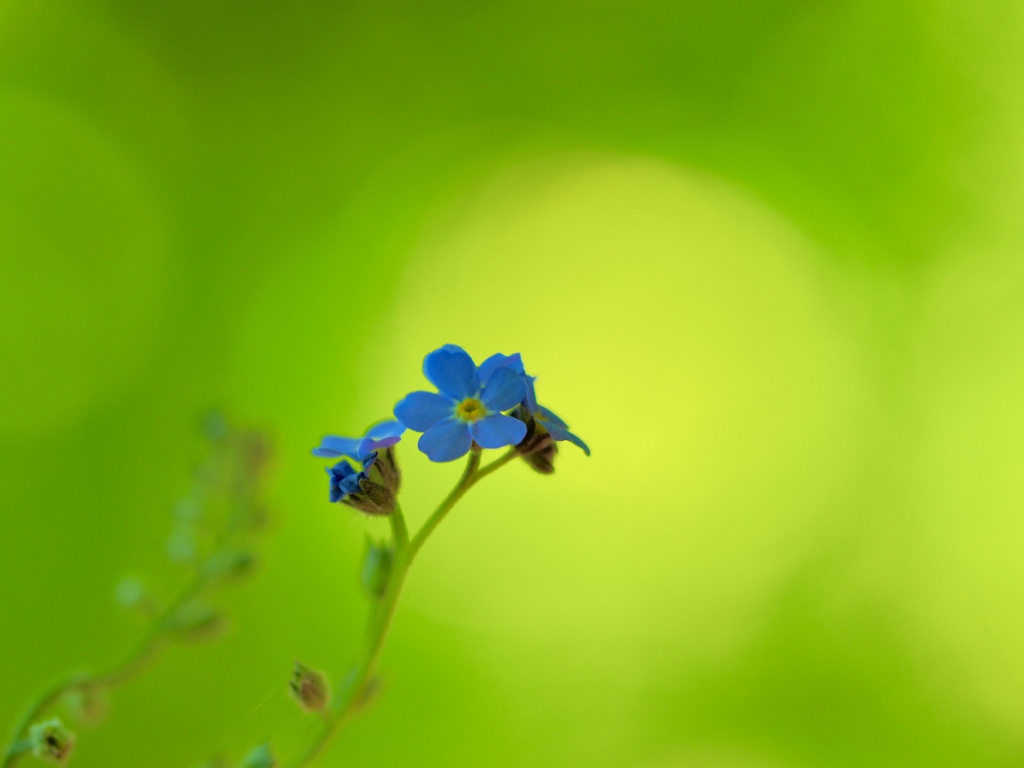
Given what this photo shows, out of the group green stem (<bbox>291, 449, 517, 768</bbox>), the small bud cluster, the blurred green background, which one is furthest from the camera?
the blurred green background

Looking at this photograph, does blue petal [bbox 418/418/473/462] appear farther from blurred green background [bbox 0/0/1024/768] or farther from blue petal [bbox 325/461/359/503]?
blurred green background [bbox 0/0/1024/768]

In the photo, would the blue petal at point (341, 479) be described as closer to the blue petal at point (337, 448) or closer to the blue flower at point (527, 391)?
the blue petal at point (337, 448)

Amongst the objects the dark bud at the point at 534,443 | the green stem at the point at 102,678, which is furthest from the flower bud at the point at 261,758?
the dark bud at the point at 534,443

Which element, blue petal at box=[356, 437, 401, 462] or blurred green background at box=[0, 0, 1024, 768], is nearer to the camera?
blue petal at box=[356, 437, 401, 462]

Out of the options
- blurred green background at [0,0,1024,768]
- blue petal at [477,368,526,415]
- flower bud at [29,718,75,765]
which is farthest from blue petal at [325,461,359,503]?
blurred green background at [0,0,1024,768]

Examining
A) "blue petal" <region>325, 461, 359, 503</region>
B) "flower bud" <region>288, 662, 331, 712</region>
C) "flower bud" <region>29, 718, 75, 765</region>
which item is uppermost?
"blue petal" <region>325, 461, 359, 503</region>

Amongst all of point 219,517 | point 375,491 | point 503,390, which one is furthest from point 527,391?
point 219,517

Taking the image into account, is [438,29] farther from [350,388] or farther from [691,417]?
[691,417]

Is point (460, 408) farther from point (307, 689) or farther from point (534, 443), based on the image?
point (307, 689)
